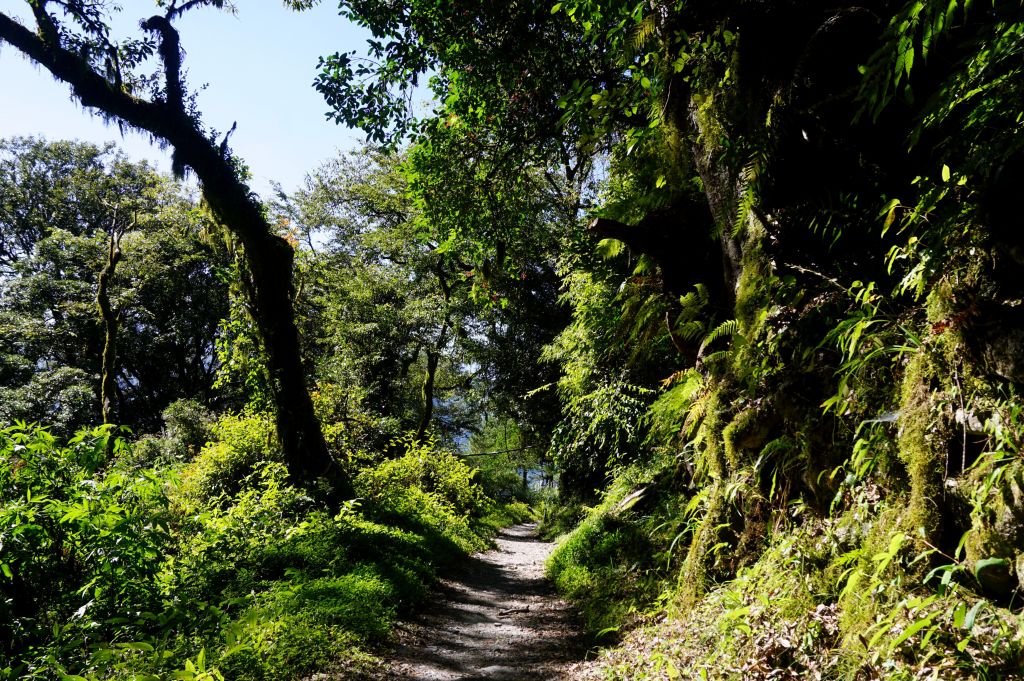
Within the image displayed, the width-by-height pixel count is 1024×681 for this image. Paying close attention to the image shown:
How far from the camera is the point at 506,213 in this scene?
26.0 ft

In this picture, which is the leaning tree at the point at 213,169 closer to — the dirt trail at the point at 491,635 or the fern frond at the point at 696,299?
the dirt trail at the point at 491,635

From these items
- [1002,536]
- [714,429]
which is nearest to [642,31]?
[714,429]

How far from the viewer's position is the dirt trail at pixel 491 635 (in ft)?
17.1

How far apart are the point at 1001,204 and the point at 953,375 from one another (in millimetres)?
797

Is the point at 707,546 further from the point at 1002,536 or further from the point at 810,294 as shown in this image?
the point at 1002,536

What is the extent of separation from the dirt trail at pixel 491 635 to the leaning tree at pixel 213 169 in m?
3.31

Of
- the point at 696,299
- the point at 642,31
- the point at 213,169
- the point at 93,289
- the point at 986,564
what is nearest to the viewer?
the point at 986,564

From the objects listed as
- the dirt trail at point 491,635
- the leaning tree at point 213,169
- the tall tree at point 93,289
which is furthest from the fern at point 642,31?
the tall tree at point 93,289

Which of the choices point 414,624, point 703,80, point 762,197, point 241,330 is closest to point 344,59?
point 703,80

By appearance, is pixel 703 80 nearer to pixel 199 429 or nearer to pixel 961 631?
pixel 961 631

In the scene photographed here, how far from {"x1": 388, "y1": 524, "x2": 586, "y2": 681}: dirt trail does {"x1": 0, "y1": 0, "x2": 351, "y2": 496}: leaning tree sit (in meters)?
3.31

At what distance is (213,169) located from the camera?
10094 millimetres

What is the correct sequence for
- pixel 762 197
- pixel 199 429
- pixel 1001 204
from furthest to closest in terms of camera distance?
pixel 199 429
pixel 762 197
pixel 1001 204

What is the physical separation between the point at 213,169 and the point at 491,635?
9477 mm
